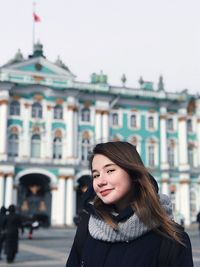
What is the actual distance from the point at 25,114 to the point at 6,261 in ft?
86.3

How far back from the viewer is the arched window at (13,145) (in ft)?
120

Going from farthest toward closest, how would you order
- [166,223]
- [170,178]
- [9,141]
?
A: 1. [170,178]
2. [9,141]
3. [166,223]

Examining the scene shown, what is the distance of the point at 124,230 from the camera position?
86.2 inches

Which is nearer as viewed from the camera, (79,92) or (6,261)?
(6,261)

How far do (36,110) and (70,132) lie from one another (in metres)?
3.71

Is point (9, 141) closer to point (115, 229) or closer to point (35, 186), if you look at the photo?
point (35, 186)

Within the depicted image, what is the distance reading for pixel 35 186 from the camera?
38.1 meters

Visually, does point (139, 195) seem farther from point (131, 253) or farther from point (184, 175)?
point (184, 175)

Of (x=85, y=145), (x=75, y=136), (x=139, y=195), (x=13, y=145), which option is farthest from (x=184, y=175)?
(x=139, y=195)

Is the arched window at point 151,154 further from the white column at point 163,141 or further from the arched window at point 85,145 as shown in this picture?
the arched window at point 85,145

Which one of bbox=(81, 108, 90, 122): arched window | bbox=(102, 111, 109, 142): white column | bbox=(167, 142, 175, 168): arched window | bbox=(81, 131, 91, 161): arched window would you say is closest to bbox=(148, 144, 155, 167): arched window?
bbox=(167, 142, 175, 168): arched window

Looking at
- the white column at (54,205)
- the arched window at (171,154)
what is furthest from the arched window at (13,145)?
the arched window at (171,154)

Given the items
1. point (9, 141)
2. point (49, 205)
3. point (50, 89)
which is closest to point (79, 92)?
point (50, 89)

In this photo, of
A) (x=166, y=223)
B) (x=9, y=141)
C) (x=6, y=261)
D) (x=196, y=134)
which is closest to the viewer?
(x=166, y=223)
